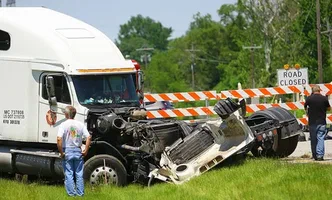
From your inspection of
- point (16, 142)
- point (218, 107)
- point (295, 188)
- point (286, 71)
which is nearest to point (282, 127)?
point (218, 107)

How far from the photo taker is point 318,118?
1759 cm

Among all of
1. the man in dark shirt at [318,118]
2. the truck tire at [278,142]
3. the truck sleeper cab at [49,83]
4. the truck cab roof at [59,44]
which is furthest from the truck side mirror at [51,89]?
the man in dark shirt at [318,118]

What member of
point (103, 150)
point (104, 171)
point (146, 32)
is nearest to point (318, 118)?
point (103, 150)

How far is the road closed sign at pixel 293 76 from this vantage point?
28391 mm

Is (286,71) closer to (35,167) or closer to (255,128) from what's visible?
(255,128)

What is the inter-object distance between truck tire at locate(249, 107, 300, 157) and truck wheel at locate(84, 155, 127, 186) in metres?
3.49

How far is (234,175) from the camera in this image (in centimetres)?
1481

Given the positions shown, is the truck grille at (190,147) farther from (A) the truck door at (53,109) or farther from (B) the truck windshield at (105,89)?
(A) the truck door at (53,109)

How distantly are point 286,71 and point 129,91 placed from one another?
12.2 metres

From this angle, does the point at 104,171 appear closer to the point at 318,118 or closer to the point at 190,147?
the point at 190,147

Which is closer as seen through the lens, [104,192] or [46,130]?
[104,192]

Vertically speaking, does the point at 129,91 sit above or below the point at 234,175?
above

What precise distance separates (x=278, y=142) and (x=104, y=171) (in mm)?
4334

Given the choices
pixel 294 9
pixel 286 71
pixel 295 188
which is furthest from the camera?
pixel 294 9
